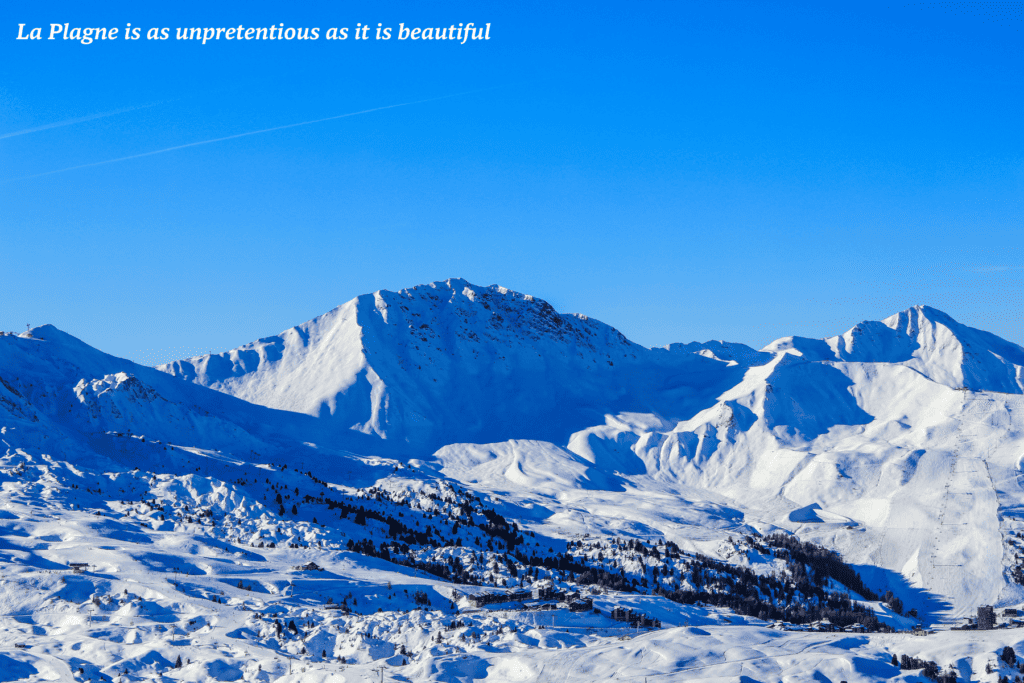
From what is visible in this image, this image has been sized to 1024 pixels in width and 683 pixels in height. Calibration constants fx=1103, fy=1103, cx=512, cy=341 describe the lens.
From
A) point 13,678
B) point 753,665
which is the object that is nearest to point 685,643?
point 753,665

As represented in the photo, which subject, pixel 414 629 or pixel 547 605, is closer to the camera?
pixel 414 629

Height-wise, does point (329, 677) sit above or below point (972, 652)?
below

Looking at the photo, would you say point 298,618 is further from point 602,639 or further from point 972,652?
point 972,652

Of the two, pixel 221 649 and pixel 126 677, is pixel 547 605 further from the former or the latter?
pixel 126 677

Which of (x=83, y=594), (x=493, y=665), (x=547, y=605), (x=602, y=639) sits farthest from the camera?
(x=547, y=605)

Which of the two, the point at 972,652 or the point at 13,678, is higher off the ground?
the point at 972,652

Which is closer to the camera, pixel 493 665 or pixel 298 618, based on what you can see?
pixel 493 665

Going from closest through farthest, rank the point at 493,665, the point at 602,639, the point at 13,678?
the point at 13,678, the point at 493,665, the point at 602,639

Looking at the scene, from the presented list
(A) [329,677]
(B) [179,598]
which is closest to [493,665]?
(A) [329,677]

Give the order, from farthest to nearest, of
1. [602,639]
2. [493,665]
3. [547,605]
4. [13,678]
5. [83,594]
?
[547,605] → [83,594] → [602,639] → [493,665] → [13,678]
